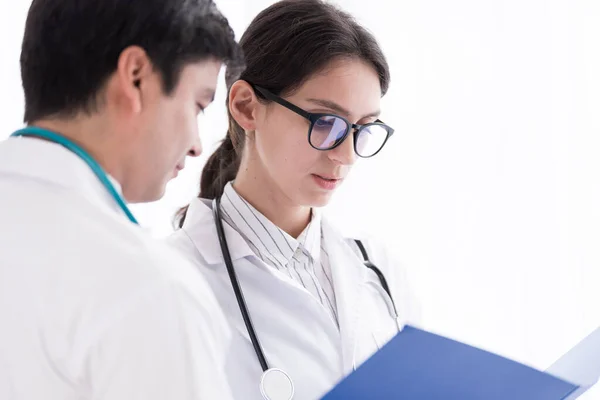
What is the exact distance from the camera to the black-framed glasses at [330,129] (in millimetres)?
1525

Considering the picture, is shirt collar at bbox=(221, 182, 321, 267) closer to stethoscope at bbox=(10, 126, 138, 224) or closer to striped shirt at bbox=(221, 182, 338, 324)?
striped shirt at bbox=(221, 182, 338, 324)

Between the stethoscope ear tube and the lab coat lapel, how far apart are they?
0.20 m

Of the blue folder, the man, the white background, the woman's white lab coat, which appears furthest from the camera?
the white background

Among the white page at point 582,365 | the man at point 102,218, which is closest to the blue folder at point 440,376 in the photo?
the white page at point 582,365

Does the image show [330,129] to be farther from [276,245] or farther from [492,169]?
[492,169]

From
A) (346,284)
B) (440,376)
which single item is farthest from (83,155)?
(346,284)

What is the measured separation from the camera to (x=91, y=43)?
83 cm

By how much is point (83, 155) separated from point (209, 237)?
2.52 ft

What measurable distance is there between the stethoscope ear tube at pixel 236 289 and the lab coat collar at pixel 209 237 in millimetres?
10

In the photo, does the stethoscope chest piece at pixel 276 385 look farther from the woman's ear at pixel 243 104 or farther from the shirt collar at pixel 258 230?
the woman's ear at pixel 243 104

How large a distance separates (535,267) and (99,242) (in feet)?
7.14

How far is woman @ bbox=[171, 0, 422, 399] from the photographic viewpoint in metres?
1.51

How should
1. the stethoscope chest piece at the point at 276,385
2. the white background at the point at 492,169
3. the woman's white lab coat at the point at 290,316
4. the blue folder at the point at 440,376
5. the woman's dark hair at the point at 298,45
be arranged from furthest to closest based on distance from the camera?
1. the white background at the point at 492,169
2. the woman's dark hair at the point at 298,45
3. the woman's white lab coat at the point at 290,316
4. the stethoscope chest piece at the point at 276,385
5. the blue folder at the point at 440,376

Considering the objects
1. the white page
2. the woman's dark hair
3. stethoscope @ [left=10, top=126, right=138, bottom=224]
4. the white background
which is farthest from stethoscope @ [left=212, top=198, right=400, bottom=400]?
the white background
